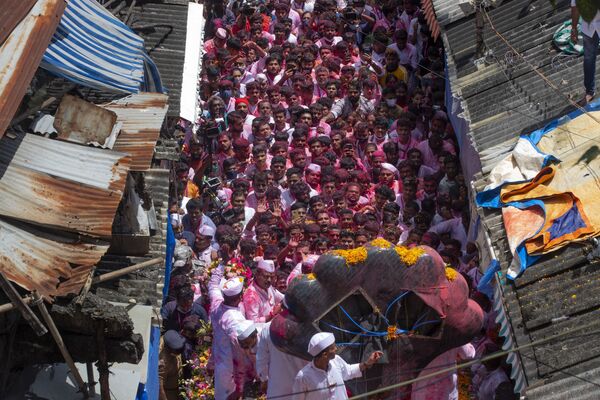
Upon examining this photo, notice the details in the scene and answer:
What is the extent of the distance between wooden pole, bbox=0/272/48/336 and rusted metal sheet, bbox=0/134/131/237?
29.7 inches

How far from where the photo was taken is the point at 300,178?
47.1 ft

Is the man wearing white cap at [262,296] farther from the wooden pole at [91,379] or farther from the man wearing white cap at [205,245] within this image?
the wooden pole at [91,379]

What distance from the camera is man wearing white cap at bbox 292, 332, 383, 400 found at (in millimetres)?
9422

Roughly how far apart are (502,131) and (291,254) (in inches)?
98.3

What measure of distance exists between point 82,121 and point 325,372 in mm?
2733

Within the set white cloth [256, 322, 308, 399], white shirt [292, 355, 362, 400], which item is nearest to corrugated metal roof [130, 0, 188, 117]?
white cloth [256, 322, 308, 399]

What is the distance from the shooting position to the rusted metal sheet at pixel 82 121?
9.95 meters

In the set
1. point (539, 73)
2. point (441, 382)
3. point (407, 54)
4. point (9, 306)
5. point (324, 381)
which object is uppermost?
point (407, 54)

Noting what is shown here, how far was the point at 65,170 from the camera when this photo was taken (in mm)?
9414

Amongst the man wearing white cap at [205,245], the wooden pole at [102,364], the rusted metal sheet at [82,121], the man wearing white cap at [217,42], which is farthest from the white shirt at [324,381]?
the man wearing white cap at [217,42]

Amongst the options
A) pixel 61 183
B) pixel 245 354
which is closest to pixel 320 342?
pixel 61 183

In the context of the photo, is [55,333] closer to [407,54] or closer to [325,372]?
[325,372]

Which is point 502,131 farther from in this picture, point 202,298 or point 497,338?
point 202,298

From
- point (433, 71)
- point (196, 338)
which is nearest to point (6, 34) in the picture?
point (196, 338)
